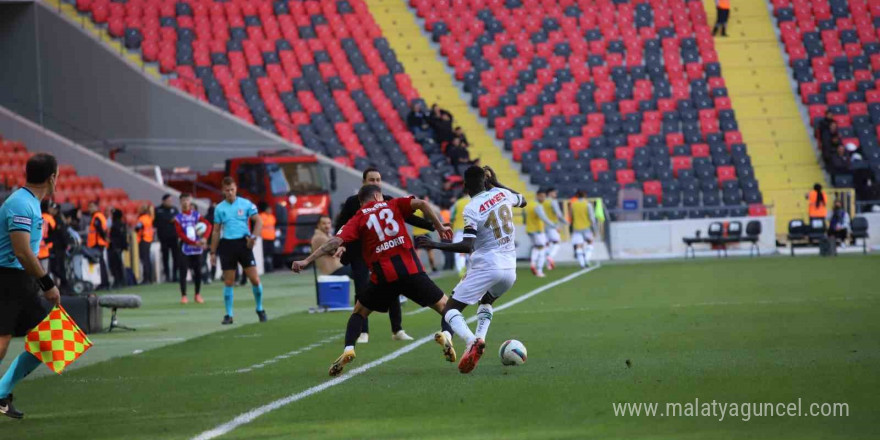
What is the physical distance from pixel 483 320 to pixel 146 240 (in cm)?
2141

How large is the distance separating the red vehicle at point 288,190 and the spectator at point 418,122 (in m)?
5.63

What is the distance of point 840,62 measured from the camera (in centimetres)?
4666

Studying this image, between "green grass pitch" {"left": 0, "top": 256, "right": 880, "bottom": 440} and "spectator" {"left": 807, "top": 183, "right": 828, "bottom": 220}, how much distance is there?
17.2 meters

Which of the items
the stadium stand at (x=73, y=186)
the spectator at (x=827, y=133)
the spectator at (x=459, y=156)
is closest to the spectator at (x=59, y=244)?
the stadium stand at (x=73, y=186)

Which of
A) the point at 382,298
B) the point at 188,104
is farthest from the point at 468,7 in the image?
the point at 382,298

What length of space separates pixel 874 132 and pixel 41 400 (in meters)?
36.5

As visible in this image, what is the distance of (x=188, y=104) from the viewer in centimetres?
4066

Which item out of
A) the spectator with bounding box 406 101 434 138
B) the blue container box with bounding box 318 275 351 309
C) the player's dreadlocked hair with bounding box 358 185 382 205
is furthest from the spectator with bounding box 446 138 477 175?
the player's dreadlocked hair with bounding box 358 185 382 205

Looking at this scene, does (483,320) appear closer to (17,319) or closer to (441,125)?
(17,319)

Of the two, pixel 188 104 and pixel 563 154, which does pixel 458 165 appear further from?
pixel 188 104

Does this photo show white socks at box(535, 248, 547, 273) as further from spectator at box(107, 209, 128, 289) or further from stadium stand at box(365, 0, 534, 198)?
stadium stand at box(365, 0, 534, 198)

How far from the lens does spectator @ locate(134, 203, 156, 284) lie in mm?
31875

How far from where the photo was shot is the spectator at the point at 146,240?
3188 centimetres

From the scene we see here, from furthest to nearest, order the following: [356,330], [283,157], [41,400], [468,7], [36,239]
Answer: [468,7], [283,157], [356,330], [41,400], [36,239]
